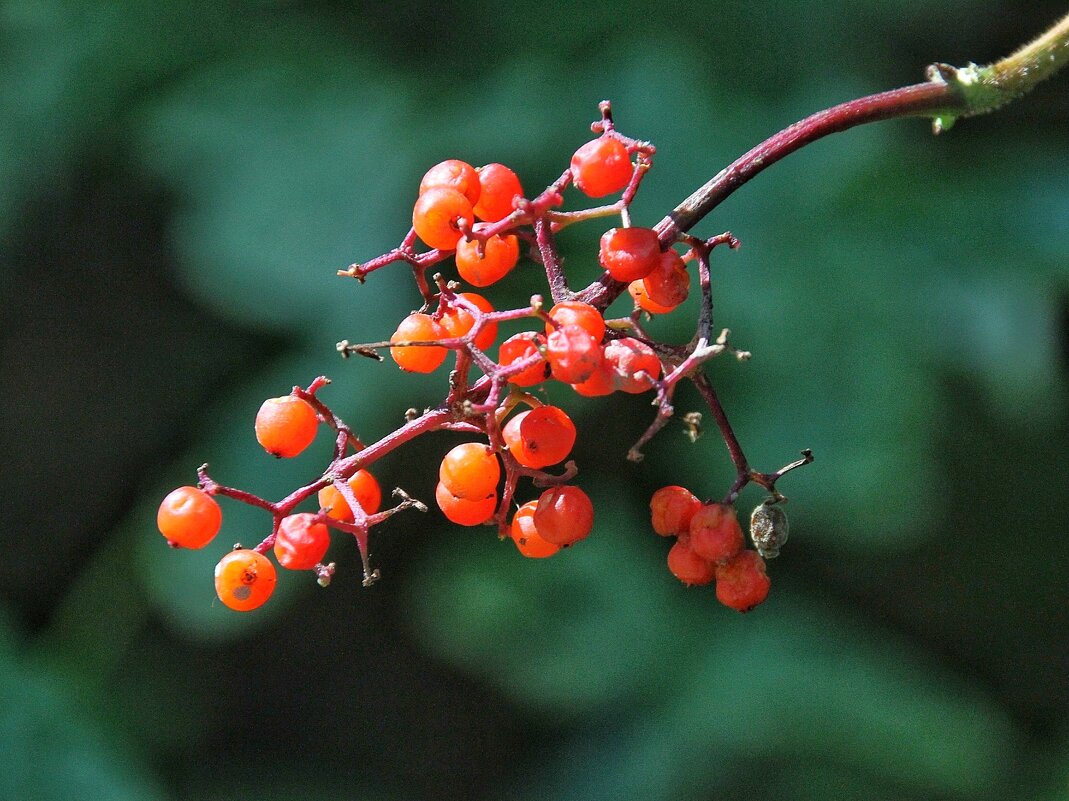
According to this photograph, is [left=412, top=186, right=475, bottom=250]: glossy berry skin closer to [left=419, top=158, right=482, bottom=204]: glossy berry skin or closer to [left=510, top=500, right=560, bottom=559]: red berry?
[left=419, top=158, right=482, bottom=204]: glossy berry skin

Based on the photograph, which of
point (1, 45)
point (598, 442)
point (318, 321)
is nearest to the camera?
point (318, 321)

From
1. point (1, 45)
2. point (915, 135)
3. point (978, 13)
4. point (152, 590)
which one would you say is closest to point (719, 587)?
point (152, 590)

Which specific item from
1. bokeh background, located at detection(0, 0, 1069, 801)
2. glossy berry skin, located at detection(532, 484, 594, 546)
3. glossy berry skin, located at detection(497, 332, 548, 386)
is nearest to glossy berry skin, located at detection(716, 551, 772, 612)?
glossy berry skin, located at detection(532, 484, 594, 546)

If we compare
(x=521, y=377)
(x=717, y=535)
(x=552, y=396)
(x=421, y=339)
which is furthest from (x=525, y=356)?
(x=552, y=396)

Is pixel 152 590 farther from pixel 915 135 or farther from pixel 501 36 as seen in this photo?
pixel 915 135

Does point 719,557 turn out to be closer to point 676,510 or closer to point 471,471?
point 676,510

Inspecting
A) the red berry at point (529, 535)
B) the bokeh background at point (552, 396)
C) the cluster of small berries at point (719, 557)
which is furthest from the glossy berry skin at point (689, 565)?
the bokeh background at point (552, 396)

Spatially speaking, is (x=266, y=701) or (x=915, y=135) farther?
(x=266, y=701)
